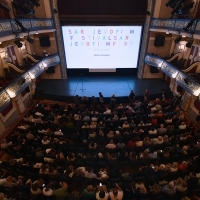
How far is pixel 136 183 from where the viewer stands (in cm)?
527

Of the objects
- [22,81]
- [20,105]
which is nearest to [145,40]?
[22,81]

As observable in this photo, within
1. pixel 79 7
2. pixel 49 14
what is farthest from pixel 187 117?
pixel 49 14

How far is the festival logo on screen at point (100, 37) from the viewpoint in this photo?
39.8 feet

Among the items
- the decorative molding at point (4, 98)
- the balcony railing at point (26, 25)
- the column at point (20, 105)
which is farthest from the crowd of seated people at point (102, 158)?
the balcony railing at point (26, 25)

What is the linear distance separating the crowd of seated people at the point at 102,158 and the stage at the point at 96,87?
291 centimetres

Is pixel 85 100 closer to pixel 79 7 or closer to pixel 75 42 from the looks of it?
pixel 75 42

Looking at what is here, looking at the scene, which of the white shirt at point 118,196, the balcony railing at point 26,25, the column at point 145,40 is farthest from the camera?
the column at point 145,40

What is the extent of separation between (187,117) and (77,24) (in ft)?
29.9

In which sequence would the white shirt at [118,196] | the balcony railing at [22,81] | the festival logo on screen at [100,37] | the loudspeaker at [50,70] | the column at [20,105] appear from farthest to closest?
the loudspeaker at [50,70]
the festival logo on screen at [100,37]
the column at [20,105]
the balcony railing at [22,81]
the white shirt at [118,196]

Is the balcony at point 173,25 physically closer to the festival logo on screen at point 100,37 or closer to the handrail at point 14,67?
the festival logo on screen at point 100,37

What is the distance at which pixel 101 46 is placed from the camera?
12.6m

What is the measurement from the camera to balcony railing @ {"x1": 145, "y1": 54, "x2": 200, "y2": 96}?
27.3ft

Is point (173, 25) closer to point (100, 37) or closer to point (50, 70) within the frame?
point (100, 37)

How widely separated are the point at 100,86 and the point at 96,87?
34 cm
